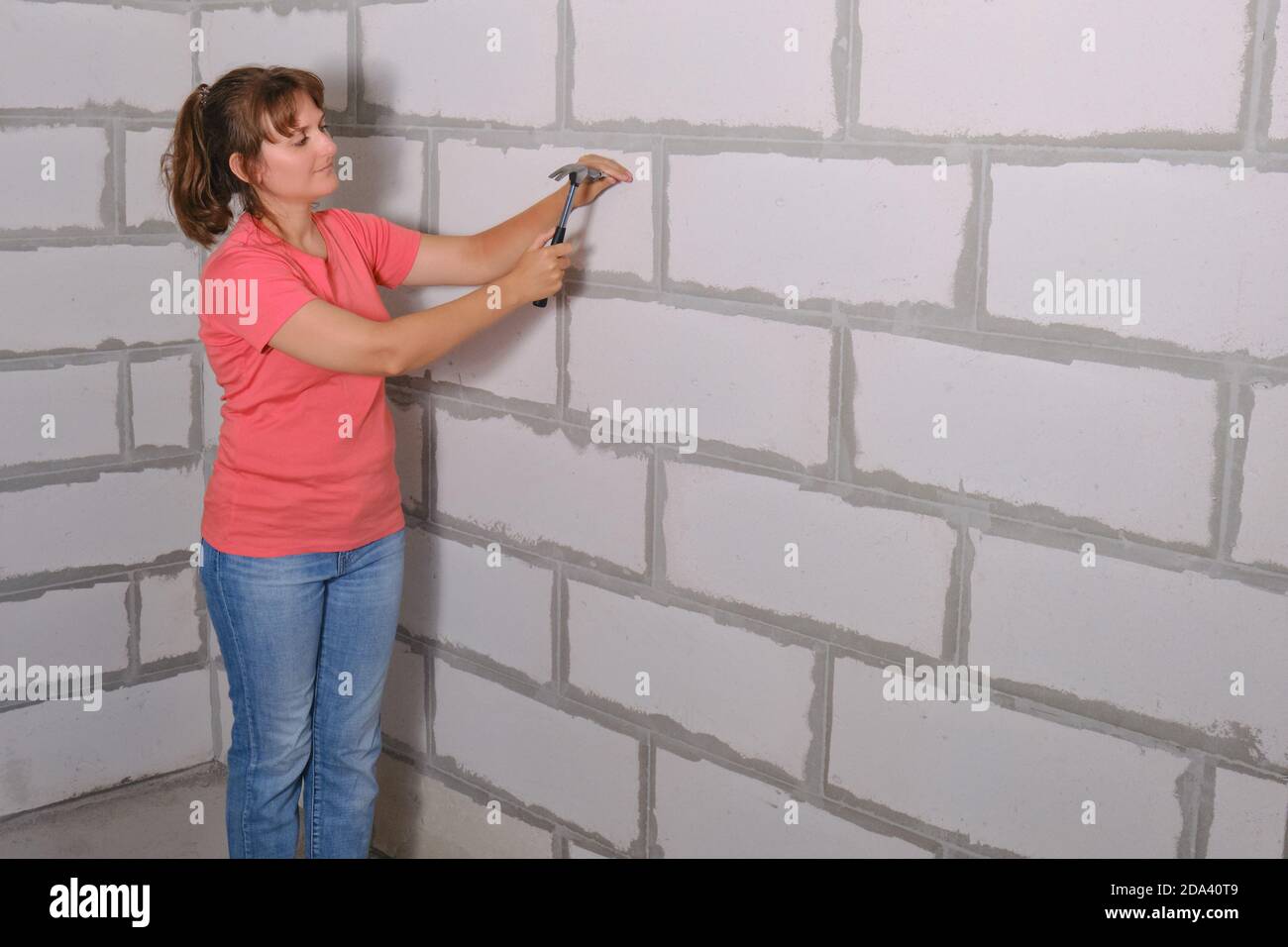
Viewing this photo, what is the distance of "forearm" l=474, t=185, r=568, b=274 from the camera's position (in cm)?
229

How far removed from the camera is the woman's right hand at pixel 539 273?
85.5 inches

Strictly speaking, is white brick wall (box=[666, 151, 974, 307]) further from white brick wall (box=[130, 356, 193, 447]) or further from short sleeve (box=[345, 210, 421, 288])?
white brick wall (box=[130, 356, 193, 447])

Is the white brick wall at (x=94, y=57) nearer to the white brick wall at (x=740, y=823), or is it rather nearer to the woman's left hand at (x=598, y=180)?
the woman's left hand at (x=598, y=180)

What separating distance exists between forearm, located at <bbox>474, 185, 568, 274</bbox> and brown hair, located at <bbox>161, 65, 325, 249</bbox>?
37 cm

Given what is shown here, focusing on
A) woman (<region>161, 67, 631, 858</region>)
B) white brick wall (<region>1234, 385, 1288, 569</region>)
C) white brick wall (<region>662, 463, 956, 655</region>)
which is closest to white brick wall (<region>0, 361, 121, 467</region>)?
woman (<region>161, 67, 631, 858</region>)

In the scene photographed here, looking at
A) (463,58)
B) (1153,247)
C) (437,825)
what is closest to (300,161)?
(463,58)

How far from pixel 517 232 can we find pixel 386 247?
0.24 metres

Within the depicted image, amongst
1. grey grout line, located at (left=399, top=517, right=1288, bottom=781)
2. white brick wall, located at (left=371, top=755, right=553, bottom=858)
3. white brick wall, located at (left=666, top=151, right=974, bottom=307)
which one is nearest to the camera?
grey grout line, located at (left=399, top=517, right=1288, bottom=781)

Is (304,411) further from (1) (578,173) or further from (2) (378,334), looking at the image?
(1) (578,173)

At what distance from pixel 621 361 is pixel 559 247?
9.3 inches

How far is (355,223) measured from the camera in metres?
2.36

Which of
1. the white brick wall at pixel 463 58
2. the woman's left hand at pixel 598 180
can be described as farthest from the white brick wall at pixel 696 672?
the white brick wall at pixel 463 58

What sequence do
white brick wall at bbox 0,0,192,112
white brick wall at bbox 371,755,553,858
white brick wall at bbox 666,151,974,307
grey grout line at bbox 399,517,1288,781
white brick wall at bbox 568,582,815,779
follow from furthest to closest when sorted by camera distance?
1. white brick wall at bbox 0,0,192,112
2. white brick wall at bbox 371,755,553,858
3. white brick wall at bbox 568,582,815,779
4. white brick wall at bbox 666,151,974,307
5. grey grout line at bbox 399,517,1288,781

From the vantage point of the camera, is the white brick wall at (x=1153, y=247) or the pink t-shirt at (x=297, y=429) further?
the pink t-shirt at (x=297, y=429)
